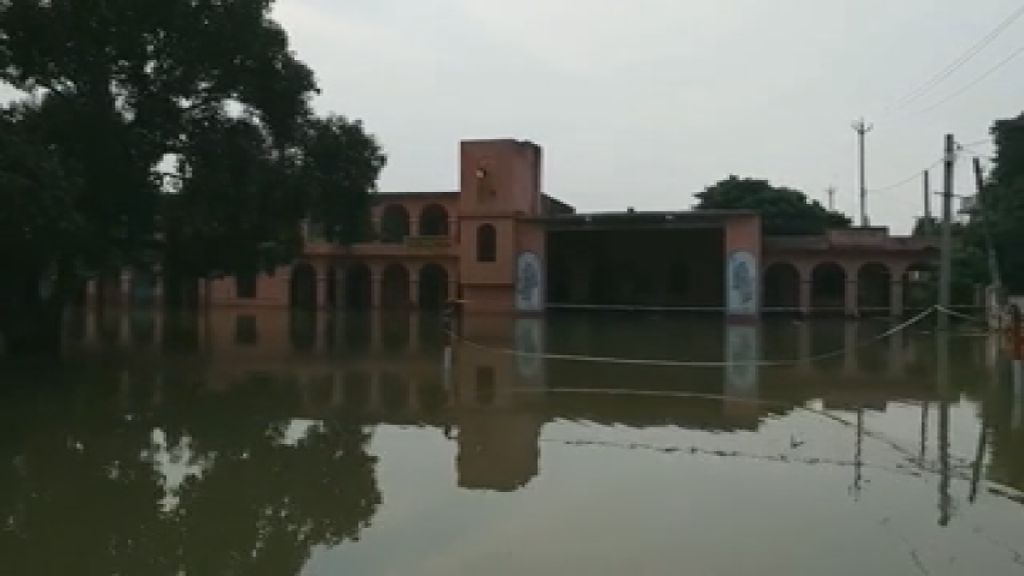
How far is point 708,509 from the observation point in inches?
303

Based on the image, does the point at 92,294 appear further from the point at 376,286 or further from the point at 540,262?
the point at 540,262

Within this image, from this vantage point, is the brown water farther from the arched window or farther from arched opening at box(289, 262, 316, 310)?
arched opening at box(289, 262, 316, 310)

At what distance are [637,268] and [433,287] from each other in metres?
10.4

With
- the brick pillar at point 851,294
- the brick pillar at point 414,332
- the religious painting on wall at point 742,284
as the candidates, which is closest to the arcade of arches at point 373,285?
the brick pillar at point 414,332

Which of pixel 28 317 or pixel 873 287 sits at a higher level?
pixel 873 287

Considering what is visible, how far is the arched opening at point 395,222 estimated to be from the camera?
51.4 m

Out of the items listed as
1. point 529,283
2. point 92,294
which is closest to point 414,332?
point 529,283

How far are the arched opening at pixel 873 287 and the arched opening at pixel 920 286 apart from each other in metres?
1.10

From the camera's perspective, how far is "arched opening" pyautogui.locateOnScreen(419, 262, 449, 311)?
48.5 meters

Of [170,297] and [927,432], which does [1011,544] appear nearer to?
[927,432]

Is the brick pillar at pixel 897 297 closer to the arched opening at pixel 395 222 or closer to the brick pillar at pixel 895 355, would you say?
the brick pillar at pixel 895 355

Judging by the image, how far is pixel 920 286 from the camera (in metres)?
41.2

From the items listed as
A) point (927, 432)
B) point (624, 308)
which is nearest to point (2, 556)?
point (927, 432)

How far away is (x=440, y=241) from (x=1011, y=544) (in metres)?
41.0
